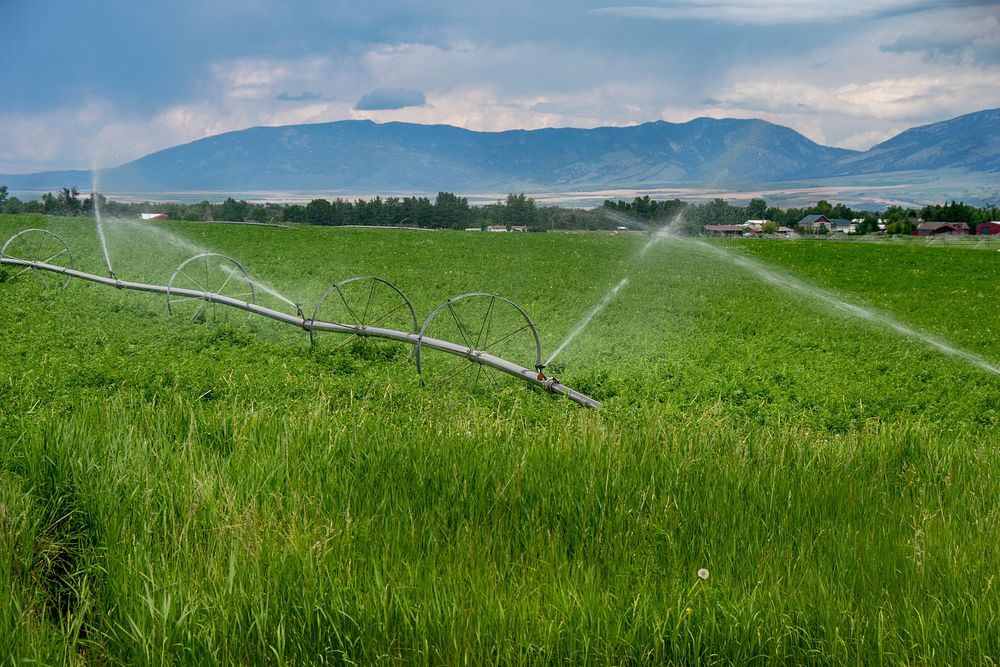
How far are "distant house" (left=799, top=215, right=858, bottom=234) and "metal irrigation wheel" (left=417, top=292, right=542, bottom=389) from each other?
49.9 m

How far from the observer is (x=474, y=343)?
1206cm

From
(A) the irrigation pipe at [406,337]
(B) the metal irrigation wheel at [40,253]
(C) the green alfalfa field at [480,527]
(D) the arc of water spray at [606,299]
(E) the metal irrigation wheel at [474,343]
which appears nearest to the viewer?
(C) the green alfalfa field at [480,527]

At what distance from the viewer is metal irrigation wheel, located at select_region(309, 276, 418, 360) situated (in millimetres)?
10398

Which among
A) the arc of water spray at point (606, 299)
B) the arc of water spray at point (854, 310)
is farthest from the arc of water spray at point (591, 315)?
the arc of water spray at point (854, 310)

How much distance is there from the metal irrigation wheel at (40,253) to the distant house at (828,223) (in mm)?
50017

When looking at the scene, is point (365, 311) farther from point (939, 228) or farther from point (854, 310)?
point (939, 228)

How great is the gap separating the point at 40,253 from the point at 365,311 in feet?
48.9

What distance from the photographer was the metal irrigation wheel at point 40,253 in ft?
51.4

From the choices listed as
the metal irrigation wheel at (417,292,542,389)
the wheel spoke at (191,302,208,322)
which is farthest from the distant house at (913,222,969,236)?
the wheel spoke at (191,302,208,322)

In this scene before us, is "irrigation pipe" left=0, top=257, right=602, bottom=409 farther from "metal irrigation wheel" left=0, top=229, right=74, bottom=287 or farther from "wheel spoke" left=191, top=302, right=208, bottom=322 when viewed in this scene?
"metal irrigation wheel" left=0, top=229, right=74, bottom=287

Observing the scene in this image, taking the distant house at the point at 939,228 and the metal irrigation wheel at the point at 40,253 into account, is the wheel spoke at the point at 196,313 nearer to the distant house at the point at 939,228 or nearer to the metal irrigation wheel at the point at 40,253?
the metal irrigation wheel at the point at 40,253

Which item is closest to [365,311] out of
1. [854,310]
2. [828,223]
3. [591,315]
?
[591,315]

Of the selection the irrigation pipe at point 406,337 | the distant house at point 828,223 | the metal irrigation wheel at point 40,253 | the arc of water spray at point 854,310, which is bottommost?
the arc of water spray at point 854,310

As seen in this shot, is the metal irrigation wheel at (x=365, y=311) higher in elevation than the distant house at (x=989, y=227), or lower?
lower
